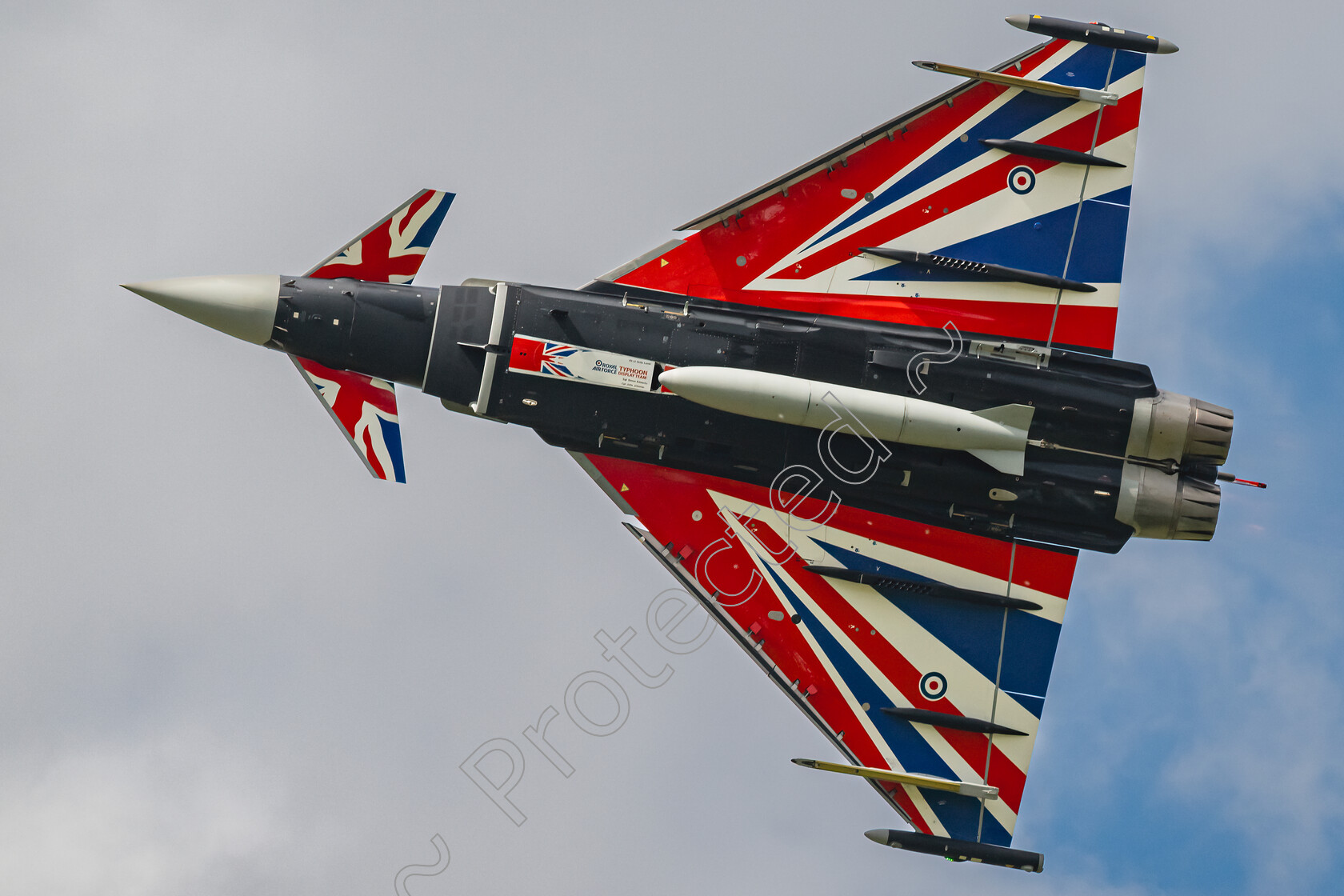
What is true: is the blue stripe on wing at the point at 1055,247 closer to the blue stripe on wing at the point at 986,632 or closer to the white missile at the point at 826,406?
the white missile at the point at 826,406

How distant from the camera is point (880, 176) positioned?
20453mm

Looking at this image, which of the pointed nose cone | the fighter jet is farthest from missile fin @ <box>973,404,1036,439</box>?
the pointed nose cone

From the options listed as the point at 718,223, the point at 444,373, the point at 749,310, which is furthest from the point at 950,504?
the point at 444,373

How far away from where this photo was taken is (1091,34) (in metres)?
20.3

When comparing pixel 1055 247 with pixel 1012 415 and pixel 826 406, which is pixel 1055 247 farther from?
pixel 826 406

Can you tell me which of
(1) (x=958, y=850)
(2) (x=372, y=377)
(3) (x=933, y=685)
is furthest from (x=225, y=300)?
(1) (x=958, y=850)

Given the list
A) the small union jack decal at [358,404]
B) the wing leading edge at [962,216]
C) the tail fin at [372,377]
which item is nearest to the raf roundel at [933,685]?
the wing leading edge at [962,216]

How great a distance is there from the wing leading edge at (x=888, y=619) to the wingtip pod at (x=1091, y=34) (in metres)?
7.26

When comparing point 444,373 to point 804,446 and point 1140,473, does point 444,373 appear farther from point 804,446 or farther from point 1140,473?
point 1140,473

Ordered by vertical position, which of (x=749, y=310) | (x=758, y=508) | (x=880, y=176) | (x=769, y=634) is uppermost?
(x=880, y=176)

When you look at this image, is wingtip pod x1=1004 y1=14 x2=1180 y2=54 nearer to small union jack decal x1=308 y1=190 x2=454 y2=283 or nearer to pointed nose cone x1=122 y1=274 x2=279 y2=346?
small union jack decal x1=308 y1=190 x2=454 y2=283

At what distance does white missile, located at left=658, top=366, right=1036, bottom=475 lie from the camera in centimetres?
1905

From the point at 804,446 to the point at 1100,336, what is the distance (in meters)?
4.53

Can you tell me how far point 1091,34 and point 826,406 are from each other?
6.74 metres
